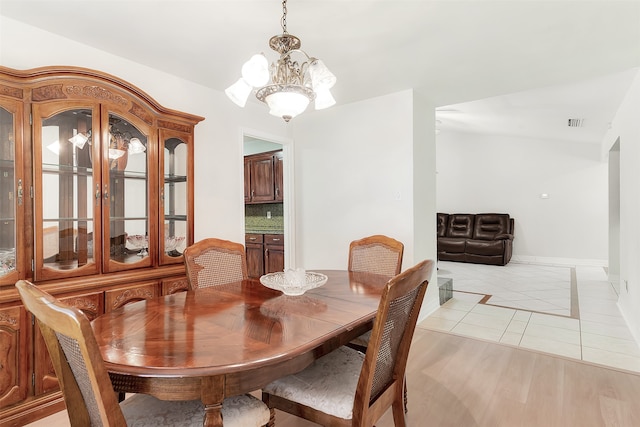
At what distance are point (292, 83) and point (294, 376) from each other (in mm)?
1404

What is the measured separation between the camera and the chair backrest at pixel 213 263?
2098mm

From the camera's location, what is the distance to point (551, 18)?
2.04m

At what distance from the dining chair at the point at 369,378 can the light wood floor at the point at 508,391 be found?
608 mm

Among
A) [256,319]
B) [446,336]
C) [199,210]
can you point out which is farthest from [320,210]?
[256,319]

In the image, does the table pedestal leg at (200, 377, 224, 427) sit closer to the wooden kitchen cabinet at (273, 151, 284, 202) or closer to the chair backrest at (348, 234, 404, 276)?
the chair backrest at (348, 234, 404, 276)

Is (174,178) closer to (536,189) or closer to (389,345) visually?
(389,345)

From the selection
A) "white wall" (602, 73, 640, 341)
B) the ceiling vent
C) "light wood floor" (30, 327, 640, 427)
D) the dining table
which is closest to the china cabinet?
"light wood floor" (30, 327, 640, 427)

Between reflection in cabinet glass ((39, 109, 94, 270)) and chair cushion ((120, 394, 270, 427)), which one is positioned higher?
reflection in cabinet glass ((39, 109, 94, 270))

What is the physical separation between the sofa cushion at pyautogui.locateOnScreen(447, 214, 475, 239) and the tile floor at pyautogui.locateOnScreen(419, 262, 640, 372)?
1.80 meters

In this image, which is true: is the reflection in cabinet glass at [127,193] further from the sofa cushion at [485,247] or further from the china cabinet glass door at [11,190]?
the sofa cushion at [485,247]

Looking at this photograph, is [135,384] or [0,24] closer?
[135,384]

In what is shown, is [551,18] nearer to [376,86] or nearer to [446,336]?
[376,86]

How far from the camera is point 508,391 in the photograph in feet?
7.04

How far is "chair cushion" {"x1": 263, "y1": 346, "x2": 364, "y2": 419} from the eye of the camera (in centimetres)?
127
